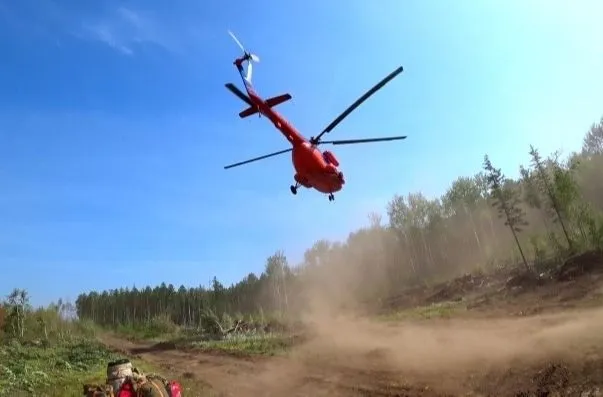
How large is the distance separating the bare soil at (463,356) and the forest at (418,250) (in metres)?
16.8

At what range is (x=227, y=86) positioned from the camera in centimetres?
1595

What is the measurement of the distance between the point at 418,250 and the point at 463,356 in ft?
186

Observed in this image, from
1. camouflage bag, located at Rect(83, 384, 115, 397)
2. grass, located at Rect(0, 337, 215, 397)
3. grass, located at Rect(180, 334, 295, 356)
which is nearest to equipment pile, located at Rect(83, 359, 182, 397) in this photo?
camouflage bag, located at Rect(83, 384, 115, 397)

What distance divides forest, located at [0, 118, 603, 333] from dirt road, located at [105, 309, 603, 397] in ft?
82.2

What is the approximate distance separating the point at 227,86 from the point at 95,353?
87.5ft

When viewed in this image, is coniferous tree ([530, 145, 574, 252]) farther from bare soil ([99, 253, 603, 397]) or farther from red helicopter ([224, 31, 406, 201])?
red helicopter ([224, 31, 406, 201])

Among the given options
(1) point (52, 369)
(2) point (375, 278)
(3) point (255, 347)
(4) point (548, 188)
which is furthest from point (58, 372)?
(2) point (375, 278)

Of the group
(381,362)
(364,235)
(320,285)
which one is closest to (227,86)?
(381,362)

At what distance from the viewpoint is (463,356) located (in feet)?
60.1

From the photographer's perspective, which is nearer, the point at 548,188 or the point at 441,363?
the point at 441,363

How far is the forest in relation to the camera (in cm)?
5375

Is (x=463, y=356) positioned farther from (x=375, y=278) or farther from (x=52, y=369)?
(x=375, y=278)

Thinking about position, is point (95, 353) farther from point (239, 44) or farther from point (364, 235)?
point (364, 235)

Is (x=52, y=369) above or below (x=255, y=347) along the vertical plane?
above
